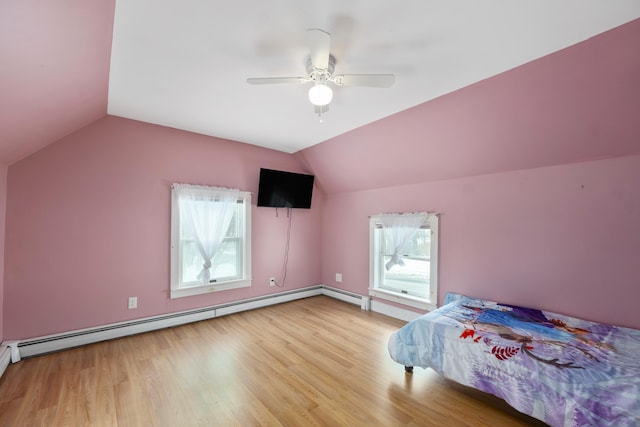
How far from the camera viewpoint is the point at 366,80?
1899mm

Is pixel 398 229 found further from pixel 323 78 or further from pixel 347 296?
pixel 323 78

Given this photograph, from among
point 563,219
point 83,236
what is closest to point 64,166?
point 83,236

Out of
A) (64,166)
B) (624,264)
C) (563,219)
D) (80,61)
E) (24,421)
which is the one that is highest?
(80,61)

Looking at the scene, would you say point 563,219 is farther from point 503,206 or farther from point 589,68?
point 589,68

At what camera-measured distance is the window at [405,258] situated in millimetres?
3496

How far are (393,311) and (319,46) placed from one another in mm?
3486

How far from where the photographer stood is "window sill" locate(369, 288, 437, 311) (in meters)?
3.48

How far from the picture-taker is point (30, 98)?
6.20 feet

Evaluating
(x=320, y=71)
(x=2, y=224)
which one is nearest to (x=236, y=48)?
(x=320, y=71)

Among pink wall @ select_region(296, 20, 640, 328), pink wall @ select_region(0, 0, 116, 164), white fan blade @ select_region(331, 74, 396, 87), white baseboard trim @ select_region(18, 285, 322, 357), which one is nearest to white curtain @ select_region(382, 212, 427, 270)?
pink wall @ select_region(296, 20, 640, 328)

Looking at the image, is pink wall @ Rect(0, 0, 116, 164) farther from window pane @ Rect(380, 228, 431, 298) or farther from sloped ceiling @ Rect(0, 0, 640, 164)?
window pane @ Rect(380, 228, 431, 298)

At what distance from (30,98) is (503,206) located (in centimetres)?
422

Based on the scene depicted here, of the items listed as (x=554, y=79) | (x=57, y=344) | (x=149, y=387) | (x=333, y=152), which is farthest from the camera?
(x=333, y=152)

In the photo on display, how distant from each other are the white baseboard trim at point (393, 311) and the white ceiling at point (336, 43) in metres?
2.67
